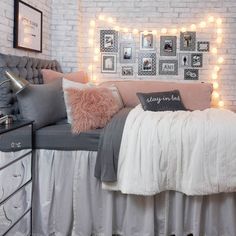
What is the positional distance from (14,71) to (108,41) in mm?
1752

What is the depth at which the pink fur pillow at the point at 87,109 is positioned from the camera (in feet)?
7.21

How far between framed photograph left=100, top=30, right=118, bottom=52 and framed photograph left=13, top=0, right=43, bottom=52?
0.84 meters

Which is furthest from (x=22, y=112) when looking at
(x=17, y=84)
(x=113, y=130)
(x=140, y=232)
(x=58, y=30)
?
(x=58, y=30)

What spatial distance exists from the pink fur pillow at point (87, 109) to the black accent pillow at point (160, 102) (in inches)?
21.8

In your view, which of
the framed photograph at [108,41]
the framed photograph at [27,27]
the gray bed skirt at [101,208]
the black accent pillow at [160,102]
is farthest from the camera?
the framed photograph at [108,41]

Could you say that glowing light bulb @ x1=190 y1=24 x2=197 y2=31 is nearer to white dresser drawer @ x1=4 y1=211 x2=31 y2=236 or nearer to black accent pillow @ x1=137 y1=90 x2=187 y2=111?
black accent pillow @ x1=137 y1=90 x2=187 y2=111

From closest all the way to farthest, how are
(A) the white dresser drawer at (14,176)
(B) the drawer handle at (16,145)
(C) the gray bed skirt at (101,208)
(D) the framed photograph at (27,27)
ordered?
(A) the white dresser drawer at (14,176)
(B) the drawer handle at (16,145)
(C) the gray bed skirt at (101,208)
(D) the framed photograph at (27,27)

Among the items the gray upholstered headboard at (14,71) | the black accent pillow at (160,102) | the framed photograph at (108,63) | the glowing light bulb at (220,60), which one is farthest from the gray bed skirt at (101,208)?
the glowing light bulb at (220,60)

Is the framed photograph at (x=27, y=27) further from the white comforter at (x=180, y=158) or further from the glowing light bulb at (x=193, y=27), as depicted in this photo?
the glowing light bulb at (x=193, y=27)

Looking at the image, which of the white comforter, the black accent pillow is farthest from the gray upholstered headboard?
the black accent pillow

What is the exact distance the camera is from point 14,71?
2373 millimetres

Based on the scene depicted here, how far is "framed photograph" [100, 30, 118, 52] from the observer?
388 cm

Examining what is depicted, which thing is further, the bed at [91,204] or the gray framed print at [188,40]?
the gray framed print at [188,40]

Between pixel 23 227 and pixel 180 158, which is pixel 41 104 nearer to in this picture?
pixel 23 227
